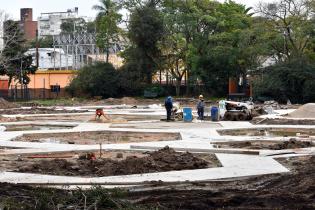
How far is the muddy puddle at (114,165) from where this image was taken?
15.1 metres

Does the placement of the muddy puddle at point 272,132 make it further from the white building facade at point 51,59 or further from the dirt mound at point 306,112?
the white building facade at point 51,59

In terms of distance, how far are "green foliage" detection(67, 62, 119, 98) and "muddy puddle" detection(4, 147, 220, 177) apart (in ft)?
160

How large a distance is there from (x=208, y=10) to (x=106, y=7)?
15.7 m

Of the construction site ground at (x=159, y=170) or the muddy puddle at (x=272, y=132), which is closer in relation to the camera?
the construction site ground at (x=159, y=170)

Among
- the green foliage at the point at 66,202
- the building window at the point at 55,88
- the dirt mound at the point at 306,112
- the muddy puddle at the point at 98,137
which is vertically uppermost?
the building window at the point at 55,88

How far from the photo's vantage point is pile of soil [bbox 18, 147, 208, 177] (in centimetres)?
1503

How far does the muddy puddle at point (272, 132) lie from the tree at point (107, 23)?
4840 cm

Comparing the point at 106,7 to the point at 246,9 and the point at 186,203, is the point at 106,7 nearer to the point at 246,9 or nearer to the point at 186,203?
the point at 246,9

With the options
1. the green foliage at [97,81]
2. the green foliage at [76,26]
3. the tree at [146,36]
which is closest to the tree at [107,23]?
the tree at [146,36]

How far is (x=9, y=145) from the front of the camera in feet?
72.0

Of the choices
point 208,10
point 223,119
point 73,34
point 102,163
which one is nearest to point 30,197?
point 102,163

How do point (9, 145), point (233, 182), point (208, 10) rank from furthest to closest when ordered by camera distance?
point (208, 10)
point (9, 145)
point (233, 182)

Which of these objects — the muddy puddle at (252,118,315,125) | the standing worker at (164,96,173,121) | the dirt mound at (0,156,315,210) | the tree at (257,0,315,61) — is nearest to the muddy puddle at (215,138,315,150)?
the dirt mound at (0,156,315,210)

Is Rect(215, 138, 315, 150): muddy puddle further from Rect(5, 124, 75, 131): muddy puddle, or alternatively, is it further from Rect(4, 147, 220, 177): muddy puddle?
Rect(5, 124, 75, 131): muddy puddle
